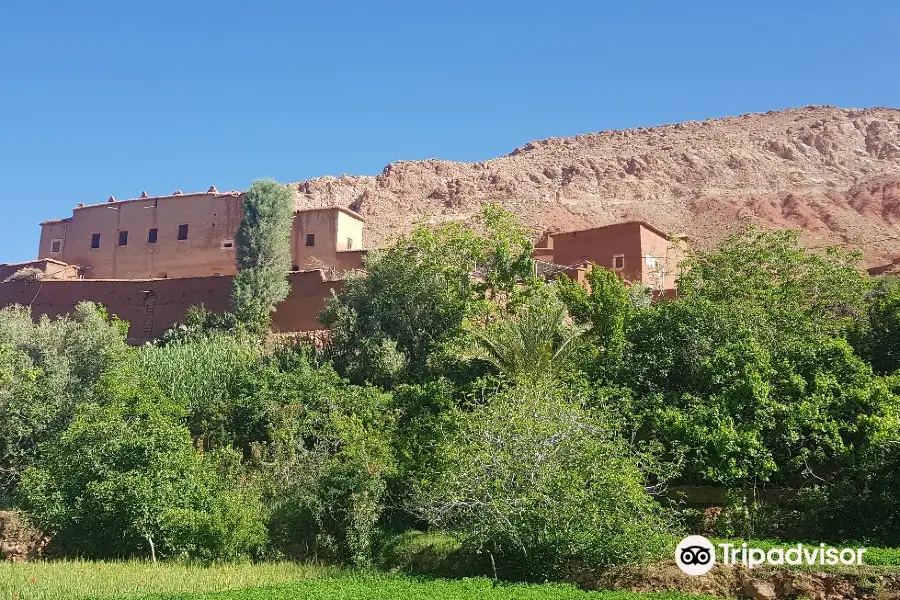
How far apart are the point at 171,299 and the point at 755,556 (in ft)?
69.3

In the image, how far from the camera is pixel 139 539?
51.9 ft

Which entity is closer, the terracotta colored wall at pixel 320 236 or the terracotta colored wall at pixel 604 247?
the terracotta colored wall at pixel 604 247

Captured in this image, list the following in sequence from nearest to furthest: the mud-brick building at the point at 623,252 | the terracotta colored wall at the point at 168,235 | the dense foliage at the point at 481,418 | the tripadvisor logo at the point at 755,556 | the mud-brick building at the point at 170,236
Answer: the tripadvisor logo at the point at 755,556
the dense foliage at the point at 481,418
the mud-brick building at the point at 623,252
the mud-brick building at the point at 170,236
the terracotta colored wall at the point at 168,235

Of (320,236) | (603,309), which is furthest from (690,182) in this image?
(603,309)

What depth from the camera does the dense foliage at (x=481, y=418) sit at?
1371 cm

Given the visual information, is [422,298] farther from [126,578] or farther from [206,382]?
[126,578]

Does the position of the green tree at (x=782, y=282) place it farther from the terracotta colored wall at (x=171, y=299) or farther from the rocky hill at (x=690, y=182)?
the rocky hill at (x=690, y=182)

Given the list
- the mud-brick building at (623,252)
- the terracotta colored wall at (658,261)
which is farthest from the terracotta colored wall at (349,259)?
the terracotta colored wall at (658,261)

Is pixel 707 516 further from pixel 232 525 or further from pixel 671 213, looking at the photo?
pixel 671 213

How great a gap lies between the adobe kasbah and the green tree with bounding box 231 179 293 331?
72cm

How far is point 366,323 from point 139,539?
8.70 m

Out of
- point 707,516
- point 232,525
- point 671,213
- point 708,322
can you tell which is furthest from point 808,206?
point 232,525

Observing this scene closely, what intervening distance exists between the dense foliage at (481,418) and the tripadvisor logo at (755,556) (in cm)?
62

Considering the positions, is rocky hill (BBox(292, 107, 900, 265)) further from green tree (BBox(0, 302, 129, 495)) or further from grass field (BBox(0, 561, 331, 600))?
grass field (BBox(0, 561, 331, 600))
